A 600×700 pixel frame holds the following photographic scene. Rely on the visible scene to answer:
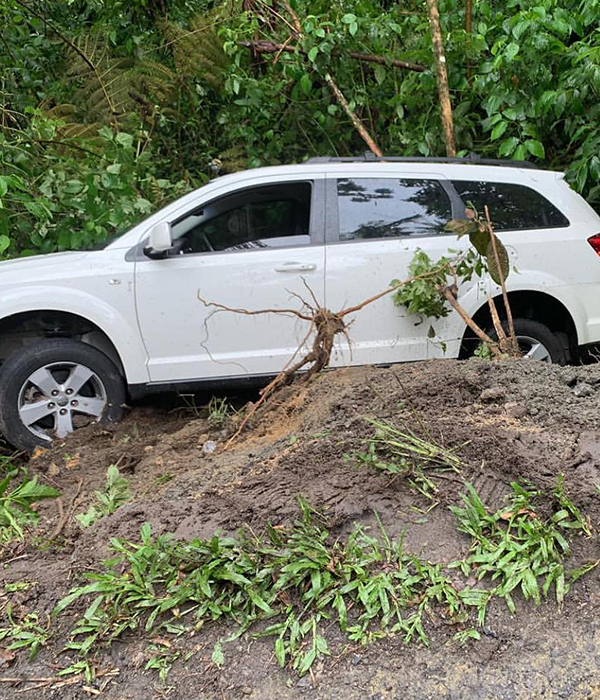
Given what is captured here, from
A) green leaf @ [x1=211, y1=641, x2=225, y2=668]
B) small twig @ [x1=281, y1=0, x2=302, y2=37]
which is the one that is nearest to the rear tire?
green leaf @ [x1=211, y1=641, x2=225, y2=668]

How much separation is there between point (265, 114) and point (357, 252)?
3.79 metres

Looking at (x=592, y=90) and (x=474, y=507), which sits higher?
A: (x=592, y=90)

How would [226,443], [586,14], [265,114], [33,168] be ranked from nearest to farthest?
[226,443]
[586,14]
[33,168]
[265,114]

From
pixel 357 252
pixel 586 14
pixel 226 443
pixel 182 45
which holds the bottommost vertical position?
pixel 226 443

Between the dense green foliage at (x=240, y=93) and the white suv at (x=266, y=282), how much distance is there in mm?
871

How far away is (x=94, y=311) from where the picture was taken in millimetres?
4852

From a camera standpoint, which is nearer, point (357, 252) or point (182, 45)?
point (357, 252)

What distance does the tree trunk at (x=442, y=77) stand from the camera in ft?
21.8

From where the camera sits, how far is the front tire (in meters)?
4.71

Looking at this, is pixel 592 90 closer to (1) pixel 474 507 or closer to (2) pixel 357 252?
(2) pixel 357 252

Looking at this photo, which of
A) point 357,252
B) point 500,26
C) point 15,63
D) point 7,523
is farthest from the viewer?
point 15,63

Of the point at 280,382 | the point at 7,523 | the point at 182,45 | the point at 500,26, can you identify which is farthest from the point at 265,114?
the point at 7,523

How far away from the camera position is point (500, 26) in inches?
272

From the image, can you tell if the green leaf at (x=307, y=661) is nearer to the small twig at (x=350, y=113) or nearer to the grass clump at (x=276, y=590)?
the grass clump at (x=276, y=590)
